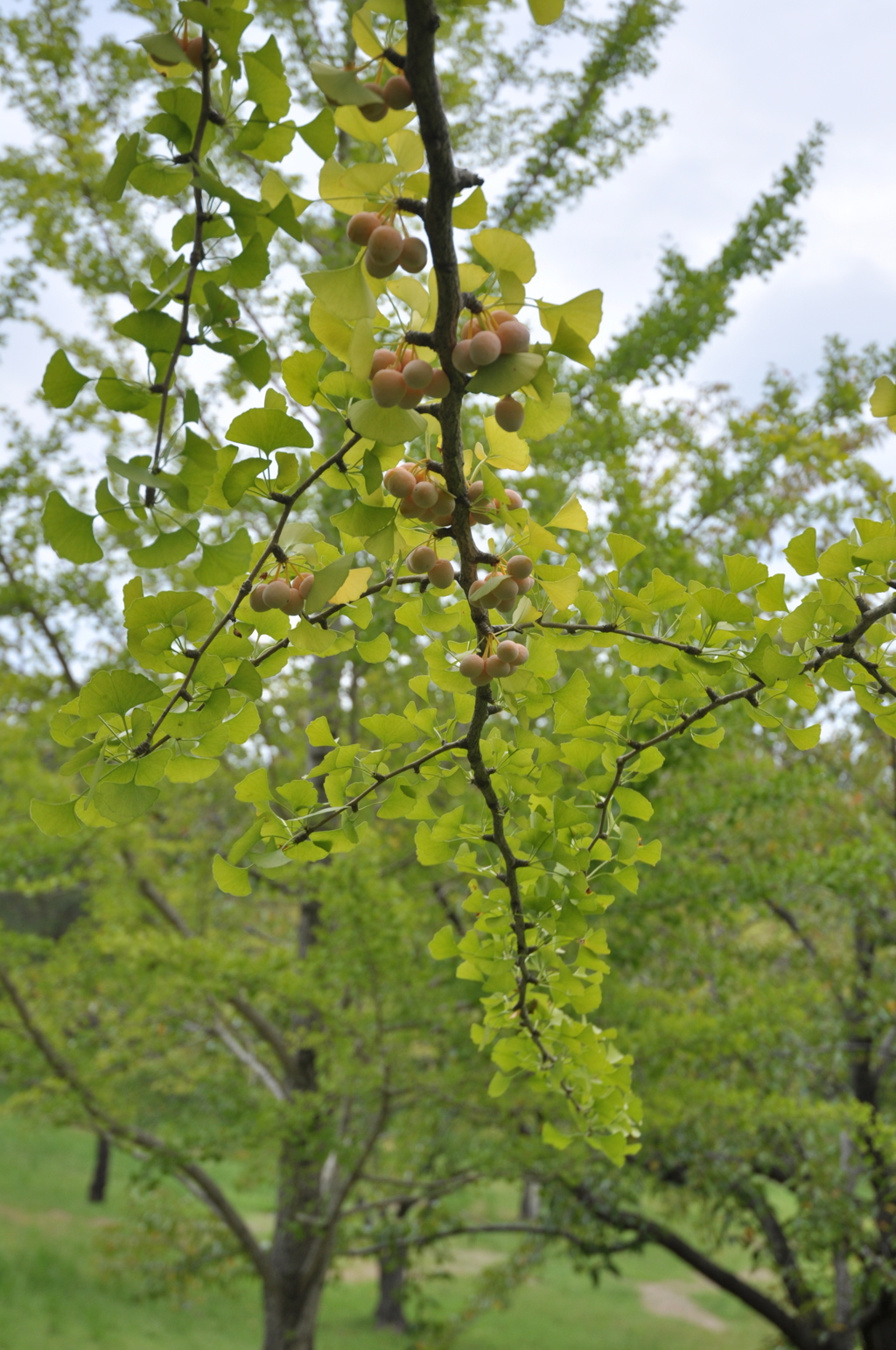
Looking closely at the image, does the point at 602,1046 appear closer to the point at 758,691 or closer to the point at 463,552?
the point at 758,691

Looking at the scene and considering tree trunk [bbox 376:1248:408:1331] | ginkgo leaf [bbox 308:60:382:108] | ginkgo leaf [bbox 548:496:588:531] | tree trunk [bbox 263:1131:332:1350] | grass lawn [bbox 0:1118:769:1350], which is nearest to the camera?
ginkgo leaf [bbox 308:60:382:108]

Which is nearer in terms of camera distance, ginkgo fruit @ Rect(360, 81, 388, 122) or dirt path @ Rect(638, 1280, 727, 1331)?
ginkgo fruit @ Rect(360, 81, 388, 122)

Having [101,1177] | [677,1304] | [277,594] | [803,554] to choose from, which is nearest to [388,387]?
[277,594]

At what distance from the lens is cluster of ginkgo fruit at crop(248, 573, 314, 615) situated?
0.77 metres

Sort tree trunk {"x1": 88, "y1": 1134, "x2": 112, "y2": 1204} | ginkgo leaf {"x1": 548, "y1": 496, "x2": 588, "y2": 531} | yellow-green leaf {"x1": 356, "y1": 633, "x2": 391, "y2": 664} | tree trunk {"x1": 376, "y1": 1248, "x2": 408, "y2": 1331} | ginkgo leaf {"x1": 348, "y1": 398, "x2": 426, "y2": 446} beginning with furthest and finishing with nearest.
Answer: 1. tree trunk {"x1": 88, "y1": 1134, "x2": 112, "y2": 1204}
2. tree trunk {"x1": 376, "y1": 1248, "x2": 408, "y2": 1331}
3. yellow-green leaf {"x1": 356, "y1": 633, "x2": 391, "y2": 664}
4. ginkgo leaf {"x1": 548, "y1": 496, "x2": 588, "y2": 531}
5. ginkgo leaf {"x1": 348, "y1": 398, "x2": 426, "y2": 446}

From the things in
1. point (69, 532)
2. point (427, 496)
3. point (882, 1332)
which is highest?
point (427, 496)

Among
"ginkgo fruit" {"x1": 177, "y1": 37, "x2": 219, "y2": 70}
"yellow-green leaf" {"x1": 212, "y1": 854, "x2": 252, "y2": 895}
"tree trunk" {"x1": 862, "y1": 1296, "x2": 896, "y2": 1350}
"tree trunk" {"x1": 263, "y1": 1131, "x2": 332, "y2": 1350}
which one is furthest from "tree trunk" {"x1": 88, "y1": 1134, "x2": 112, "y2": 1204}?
"ginkgo fruit" {"x1": 177, "y1": 37, "x2": 219, "y2": 70}

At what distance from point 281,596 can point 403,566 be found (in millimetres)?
250

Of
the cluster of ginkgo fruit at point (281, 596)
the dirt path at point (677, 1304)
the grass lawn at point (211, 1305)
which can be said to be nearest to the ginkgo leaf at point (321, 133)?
the cluster of ginkgo fruit at point (281, 596)

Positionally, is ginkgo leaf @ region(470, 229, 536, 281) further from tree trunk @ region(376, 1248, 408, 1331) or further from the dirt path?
the dirt path

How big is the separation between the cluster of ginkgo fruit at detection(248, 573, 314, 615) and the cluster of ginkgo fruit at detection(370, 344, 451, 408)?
18 centimetres

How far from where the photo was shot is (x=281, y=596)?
30.1 inches

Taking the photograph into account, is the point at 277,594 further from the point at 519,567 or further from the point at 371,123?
the point at 371,123

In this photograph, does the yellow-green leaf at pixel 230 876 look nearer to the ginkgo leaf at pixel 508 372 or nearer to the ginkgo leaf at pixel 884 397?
the ginkgo leaf at pixel 508 372
